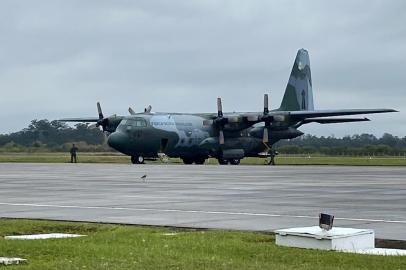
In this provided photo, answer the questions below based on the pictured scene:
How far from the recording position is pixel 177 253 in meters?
9.78

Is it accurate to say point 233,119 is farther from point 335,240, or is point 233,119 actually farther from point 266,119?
point 335,240

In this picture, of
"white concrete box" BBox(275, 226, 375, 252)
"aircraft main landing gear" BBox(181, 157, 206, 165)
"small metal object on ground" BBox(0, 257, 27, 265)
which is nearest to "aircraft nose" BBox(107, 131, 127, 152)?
"aircraft main landing gear" BBox(181, 157, 206, 165)

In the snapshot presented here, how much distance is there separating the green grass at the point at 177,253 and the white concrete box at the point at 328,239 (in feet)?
0.77

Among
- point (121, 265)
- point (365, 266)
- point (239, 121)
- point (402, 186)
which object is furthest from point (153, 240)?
point (239, 121)

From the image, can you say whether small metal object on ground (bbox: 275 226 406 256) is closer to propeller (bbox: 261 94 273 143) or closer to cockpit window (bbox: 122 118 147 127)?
cockpit window (bbox: 122 118 147 127)

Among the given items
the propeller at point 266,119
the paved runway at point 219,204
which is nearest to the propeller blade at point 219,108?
the propeller at point 266,119

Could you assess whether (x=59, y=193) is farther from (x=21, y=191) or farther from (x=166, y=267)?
(x=166, y=267)

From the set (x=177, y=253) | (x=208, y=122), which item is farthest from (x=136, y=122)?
(x=177, y=253)

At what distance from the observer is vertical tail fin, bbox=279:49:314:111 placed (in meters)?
68.2

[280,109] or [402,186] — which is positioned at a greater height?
[280,109]

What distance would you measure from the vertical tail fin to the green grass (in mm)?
56589

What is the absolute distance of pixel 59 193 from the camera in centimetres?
2270

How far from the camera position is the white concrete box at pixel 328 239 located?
10.2 m

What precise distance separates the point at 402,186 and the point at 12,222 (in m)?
15.9
